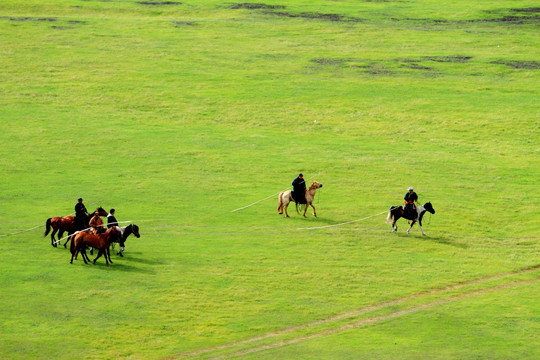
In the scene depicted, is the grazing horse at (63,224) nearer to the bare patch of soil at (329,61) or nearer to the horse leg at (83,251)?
the horse leg at (83,251)

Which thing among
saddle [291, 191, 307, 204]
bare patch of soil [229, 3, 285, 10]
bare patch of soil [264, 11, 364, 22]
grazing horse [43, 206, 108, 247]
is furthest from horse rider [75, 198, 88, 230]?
bare patch of soil [229, 3, 285, 10]

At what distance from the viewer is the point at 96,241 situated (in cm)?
3734

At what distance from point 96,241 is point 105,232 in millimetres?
574

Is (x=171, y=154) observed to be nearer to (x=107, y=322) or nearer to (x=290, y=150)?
(x=290, y=150)

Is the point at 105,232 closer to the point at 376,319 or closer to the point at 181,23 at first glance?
the point at 376,319

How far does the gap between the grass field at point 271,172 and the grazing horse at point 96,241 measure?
91 centimetres

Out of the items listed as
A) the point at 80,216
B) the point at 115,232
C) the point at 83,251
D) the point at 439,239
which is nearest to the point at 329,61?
the point at 439,239

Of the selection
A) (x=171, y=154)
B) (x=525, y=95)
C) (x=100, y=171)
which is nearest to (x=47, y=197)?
(x=100, y=171)

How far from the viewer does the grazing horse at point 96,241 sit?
3728 centimetres

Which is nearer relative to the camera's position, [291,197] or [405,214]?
[405,214]

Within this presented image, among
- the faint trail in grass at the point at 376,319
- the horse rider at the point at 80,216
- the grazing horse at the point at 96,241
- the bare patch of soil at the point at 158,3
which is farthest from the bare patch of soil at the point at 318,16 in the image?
the grazing horse at the point at 96,241

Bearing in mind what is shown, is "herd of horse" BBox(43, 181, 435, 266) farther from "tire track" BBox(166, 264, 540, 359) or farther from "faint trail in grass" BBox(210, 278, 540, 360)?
"faint trail in grass" BBox(210, 278, 540, 360)

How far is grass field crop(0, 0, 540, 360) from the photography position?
3225 cm

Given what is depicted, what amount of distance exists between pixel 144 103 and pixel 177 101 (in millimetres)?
2854
